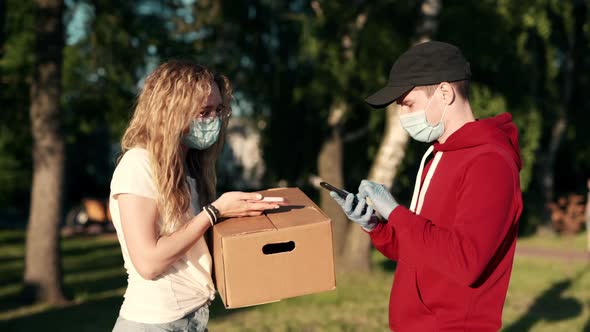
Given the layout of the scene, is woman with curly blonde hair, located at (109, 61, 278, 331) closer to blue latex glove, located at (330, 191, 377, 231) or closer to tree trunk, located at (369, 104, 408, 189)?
blue latex glove, located at (330, 191, 377, 231)

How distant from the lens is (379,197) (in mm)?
2621

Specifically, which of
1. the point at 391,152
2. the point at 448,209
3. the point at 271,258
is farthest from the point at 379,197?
the point at 391,152

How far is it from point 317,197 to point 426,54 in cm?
2319

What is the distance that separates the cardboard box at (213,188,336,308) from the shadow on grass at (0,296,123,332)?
6.29m

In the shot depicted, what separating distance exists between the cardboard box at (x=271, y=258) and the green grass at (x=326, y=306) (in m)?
5.48

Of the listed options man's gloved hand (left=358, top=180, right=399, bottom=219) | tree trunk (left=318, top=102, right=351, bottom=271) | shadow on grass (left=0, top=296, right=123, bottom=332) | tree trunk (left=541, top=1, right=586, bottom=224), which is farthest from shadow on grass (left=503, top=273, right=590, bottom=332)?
tree trunk (left=541, top=1, right=586, bottom=224)

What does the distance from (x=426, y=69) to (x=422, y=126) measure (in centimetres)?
24

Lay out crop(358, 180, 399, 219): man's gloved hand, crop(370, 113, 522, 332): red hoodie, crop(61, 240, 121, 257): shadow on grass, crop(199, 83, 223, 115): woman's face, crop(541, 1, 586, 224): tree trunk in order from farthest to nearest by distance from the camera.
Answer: crop(541, 1, 586, 224): tree trunk
crop(61, 240, 121, 257): shadow on grass
crop(199, 83, 223, 115): woman's face
crop(358, 180, 399, 219): man's gloved hand
crop(370, 113, 522, 332): red hoodie

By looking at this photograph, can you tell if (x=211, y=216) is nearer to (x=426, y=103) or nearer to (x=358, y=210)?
(x=358, y=210)

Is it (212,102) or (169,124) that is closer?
(169,124)

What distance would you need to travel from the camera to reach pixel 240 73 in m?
14.9

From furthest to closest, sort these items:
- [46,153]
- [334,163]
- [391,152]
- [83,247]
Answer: [83,247]
[334,163]
[391,152]
[46,153]

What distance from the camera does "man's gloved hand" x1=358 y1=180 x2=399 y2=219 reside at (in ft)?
8.50

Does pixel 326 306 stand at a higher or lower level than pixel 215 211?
lower
